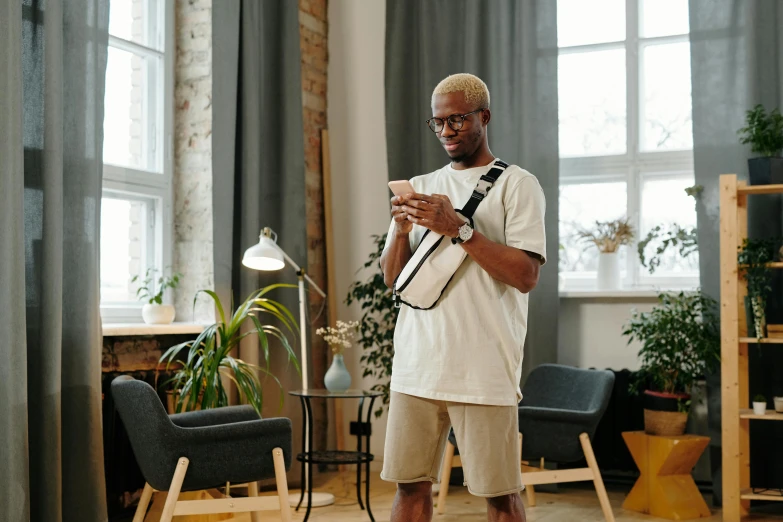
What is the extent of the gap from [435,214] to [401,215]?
0.11m

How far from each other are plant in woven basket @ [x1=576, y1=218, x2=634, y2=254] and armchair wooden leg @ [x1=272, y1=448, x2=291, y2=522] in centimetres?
229

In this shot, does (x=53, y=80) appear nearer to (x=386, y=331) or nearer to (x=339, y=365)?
(x=339, y=365)

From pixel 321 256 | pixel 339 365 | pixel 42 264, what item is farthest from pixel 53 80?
pixel 321 256

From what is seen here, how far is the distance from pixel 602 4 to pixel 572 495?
2600 mm

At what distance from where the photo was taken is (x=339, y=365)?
12.9 feet

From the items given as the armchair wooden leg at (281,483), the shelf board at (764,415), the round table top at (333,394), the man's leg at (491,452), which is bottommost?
the armchair wooden leg at (281,483)

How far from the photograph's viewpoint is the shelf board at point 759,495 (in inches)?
151

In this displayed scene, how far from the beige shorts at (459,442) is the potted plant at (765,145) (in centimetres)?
239

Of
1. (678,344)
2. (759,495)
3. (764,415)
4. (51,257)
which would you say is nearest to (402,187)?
(51,257)

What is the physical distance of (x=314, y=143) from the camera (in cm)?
519

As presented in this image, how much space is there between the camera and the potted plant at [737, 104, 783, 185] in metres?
3.95

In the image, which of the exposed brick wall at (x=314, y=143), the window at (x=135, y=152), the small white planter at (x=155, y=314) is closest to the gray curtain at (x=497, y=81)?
the exposed brick wall at (x=314, y=143)

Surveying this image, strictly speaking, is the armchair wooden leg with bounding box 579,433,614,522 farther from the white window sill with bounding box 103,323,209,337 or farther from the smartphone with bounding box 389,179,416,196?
the smartphone with bounding box 389,179,416,196

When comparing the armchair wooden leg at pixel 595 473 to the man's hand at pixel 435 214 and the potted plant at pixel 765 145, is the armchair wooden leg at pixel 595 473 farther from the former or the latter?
the man's hand at pixel 435 214
